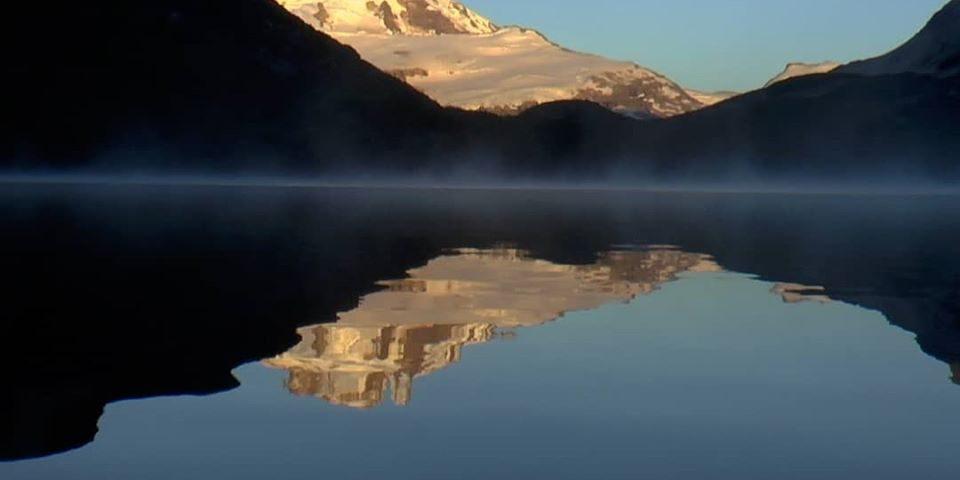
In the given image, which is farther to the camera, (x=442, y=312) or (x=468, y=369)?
(x=442, y=312)

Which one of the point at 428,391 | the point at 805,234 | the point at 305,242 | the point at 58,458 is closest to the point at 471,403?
the point at 428,391

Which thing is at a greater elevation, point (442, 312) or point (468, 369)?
point (442, 312)

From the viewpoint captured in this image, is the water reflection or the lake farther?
the water reflection

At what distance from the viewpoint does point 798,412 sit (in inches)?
780

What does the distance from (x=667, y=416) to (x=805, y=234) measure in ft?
209

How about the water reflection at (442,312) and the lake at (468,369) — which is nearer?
the lake at (468,369)

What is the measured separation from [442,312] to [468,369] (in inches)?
348

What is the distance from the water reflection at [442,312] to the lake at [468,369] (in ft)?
0.41

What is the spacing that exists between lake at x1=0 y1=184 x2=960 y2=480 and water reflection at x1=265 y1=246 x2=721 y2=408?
0.41 feet

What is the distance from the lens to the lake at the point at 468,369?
16.6 metres

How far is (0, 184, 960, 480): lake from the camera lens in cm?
1658

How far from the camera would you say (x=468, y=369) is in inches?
917

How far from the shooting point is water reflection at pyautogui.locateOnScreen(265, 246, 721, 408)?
22.0 meters

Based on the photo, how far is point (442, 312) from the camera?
1262 inches
